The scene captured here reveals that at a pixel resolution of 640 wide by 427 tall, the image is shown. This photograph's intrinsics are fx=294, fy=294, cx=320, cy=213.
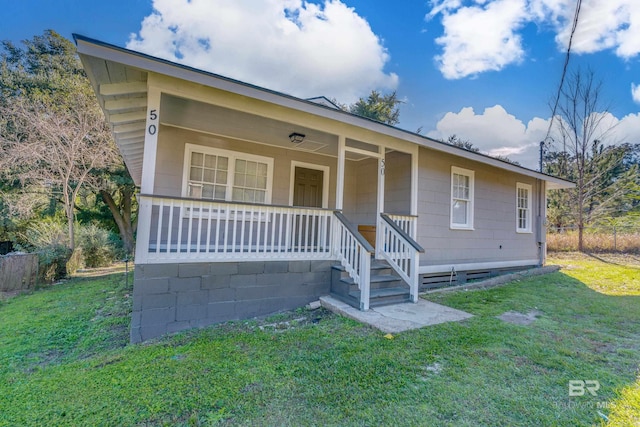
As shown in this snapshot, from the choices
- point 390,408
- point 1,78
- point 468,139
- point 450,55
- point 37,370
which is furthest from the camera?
point 468,139

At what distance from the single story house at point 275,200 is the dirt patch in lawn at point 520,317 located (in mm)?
1325

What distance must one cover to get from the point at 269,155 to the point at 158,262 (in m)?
3.34

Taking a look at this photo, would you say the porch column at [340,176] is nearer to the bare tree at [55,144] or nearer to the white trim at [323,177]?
the white trim at [323,177]

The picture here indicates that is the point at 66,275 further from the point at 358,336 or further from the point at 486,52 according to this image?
the point at 486,52

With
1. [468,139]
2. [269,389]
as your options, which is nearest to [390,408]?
[269,389]

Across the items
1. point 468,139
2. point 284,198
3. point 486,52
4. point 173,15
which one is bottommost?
point 284,198

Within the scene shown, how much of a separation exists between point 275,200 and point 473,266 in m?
5.10

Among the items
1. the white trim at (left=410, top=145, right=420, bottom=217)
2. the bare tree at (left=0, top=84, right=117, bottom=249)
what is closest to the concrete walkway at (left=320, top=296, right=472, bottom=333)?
the white trim at (left=410, top=145, right=420, bottom=217)

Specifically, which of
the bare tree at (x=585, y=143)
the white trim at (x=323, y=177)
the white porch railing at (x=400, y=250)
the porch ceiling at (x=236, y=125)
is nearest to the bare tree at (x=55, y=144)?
the porch ceiling at (x=236, y=125)

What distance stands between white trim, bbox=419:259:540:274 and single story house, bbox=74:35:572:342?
0.19 feet

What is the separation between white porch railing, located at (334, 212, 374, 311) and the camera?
173 inches

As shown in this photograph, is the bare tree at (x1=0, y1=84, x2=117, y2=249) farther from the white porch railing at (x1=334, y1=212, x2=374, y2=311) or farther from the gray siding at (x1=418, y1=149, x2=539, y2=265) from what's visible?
the gray siding at (x1=418, y1=149, x2=539, y2=265)

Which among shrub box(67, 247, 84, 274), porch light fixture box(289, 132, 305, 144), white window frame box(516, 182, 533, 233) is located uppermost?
porch light fixture box(289, 132, 305, 144)

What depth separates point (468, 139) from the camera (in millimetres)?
24031
